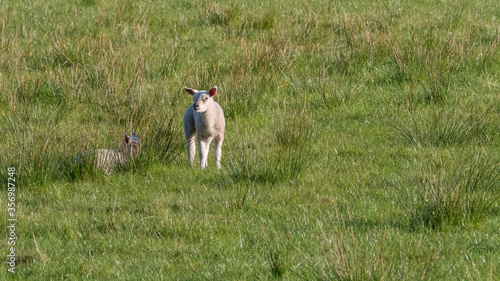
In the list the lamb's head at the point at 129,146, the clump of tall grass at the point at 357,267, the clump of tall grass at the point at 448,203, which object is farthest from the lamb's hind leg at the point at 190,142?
the clump of tall grass at the point at 357,267

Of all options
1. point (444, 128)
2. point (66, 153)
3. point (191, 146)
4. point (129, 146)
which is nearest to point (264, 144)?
point (191, 146)

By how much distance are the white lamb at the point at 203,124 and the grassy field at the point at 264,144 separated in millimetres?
198

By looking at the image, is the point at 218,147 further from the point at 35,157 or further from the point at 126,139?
the point at 35,157

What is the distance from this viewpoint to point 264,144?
19.4 ft

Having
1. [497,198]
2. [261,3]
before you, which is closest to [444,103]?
[497,198]

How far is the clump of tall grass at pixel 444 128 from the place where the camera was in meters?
6.62

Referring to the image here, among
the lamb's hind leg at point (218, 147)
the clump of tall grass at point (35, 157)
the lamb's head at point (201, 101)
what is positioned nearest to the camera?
the clump of tall grass at point (35, 157)

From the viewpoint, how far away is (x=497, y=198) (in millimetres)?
5141

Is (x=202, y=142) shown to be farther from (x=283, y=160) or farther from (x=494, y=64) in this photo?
(x=494, y=64)

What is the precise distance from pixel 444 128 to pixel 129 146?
2909 millimetres

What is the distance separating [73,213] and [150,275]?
1270 mm

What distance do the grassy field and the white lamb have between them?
0.20m

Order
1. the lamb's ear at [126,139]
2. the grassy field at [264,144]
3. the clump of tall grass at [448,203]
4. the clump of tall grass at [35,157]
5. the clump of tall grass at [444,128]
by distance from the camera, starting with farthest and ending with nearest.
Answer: the clump of tall grass at [444,128], the lamb's ear at [126,139], the clump of tall grass at [35,157], the clump of tall grass at [448,203], the grassy field at [264,144]

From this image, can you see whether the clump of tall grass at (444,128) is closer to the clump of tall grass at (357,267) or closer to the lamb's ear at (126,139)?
the lamb's ear at (126,139)
